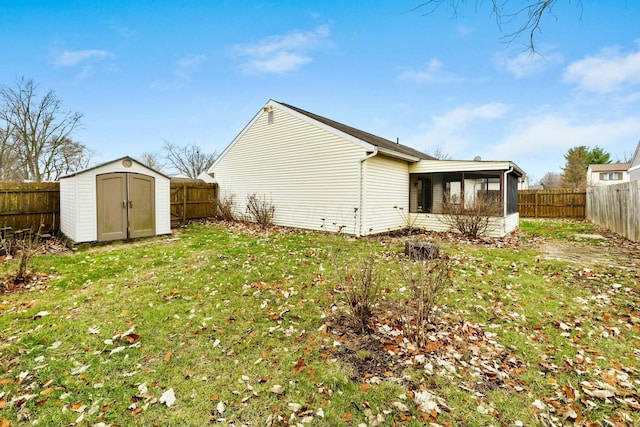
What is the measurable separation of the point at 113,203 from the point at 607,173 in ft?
178

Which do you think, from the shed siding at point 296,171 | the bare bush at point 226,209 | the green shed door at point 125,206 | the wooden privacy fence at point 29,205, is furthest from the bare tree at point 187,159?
the green shed door at point 125,206

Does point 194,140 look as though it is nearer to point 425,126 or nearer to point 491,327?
point 425,126

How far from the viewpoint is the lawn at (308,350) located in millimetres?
2295

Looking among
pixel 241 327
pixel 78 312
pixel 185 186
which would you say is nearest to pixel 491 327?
pixel 241 327

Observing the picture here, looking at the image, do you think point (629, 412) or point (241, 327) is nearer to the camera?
point (629, 412)

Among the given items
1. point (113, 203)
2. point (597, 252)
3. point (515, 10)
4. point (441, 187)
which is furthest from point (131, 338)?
point (441, 187)

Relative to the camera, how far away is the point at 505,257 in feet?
22.8

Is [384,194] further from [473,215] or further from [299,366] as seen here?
[299,366]

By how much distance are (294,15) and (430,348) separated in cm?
1067

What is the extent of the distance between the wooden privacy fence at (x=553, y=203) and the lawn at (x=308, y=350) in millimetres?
14680

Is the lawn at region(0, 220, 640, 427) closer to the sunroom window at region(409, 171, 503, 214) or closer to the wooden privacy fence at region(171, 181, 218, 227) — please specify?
the sunroom window at region(409, 171, 503, 214)

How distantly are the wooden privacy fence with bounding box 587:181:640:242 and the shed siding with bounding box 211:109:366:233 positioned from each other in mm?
8268

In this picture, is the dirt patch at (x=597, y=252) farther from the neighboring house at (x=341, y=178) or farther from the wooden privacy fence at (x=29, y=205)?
the wooden privacy fence at (x=29, y=205)

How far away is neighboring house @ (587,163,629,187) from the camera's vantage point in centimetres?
3725
